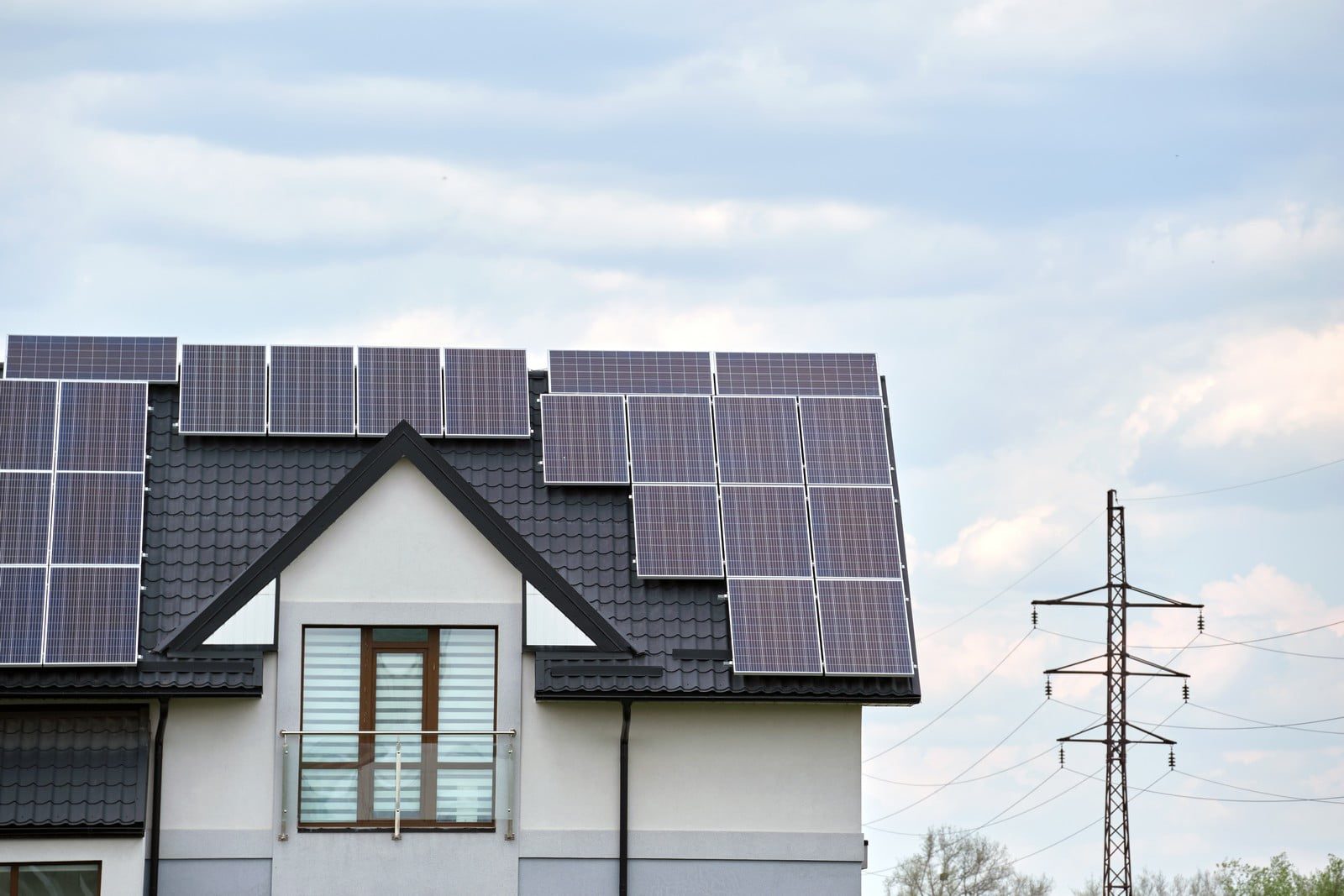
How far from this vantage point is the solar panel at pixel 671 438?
24812mm

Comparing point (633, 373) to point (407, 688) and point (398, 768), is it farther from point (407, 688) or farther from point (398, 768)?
point (398, 768)

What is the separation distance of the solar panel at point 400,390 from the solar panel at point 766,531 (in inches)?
168

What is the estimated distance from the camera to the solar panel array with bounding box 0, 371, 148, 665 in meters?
22.3

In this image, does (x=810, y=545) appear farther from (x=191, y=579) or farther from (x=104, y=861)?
(x=104, y=861)

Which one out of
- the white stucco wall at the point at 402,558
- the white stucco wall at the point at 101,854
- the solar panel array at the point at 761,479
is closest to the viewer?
the white stucco wall at the point at 101,854

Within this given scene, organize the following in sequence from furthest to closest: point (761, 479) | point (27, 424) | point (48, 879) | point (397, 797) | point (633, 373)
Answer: point (633, 373)
point (761, 479)
point (27, 424)
point (397, 797)
point (48, 879)

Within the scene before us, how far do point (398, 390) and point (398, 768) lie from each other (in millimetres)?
5704

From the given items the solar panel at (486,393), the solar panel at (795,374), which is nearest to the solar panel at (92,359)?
the solar panel at (486,393)

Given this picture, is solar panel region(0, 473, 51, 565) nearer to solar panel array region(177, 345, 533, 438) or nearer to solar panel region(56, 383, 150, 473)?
solar panel region(56, 383, 150, 473)

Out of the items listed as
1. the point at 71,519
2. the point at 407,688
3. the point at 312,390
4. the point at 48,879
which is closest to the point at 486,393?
the point at 312,390

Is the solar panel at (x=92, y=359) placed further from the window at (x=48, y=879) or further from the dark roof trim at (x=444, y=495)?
the window at (x=48, y=879)

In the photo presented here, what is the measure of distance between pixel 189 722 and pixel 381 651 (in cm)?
249

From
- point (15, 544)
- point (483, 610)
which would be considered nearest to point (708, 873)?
point (483, 610)

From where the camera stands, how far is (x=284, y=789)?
22.4m
